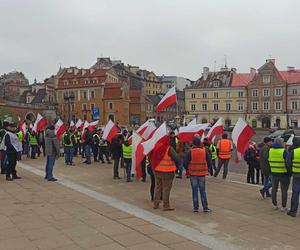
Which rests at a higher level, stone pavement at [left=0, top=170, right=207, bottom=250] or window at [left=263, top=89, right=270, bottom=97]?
window at [left=263, top=89, right=270, bottom=97]

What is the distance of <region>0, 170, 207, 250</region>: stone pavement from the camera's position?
697cm

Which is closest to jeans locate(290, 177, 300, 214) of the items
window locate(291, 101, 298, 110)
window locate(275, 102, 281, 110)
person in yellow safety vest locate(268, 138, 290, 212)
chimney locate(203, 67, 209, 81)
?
person in yellow safety vest locate(268, 138, 290, 212)

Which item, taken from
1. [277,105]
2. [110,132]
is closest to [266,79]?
[277,105]

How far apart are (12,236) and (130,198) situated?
14.1 feet

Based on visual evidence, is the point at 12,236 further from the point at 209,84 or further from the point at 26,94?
the point at 26,94

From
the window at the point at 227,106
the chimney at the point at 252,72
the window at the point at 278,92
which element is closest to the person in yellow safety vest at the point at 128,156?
the window at the point at 278,92

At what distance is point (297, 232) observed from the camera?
8.09 metres

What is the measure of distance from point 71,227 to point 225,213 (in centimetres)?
361

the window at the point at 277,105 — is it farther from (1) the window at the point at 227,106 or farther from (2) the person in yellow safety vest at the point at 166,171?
(2) the person in yellow safety vest at the point at 166,171

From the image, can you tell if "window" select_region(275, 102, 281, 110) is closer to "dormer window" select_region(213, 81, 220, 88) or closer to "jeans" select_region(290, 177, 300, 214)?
"dormer window" select_region(213, 81, 220, 88)

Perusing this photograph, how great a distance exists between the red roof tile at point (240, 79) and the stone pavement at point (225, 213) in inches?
2917

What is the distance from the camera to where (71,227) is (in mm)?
7992

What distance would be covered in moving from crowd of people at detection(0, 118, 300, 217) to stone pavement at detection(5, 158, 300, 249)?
422mm

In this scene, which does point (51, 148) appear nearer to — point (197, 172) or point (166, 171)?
point (166, 171)
